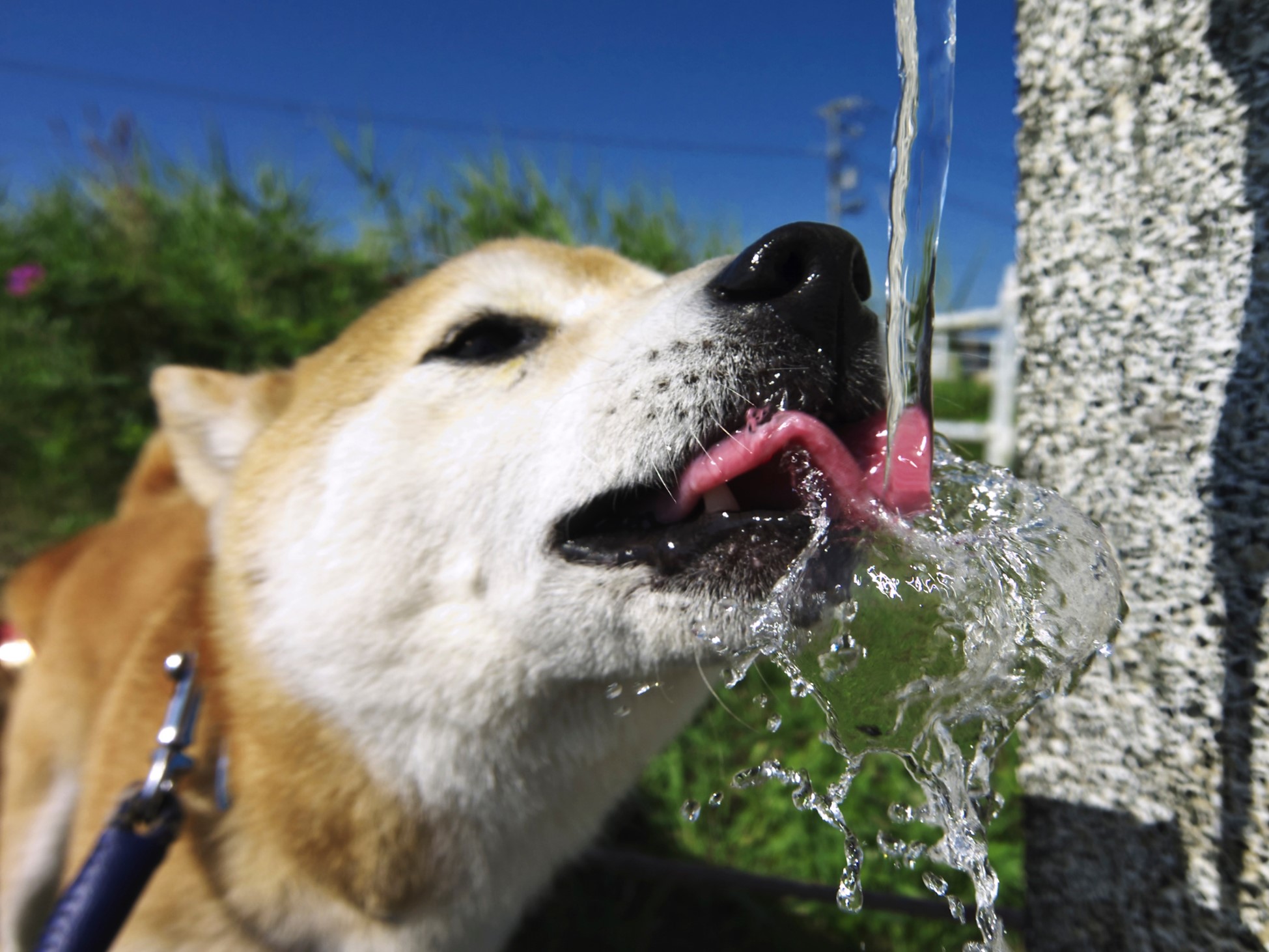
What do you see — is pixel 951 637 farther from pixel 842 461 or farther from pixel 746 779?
pixel 746 779

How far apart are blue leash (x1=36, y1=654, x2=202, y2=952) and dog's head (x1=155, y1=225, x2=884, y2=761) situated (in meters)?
0.23

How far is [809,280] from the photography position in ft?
3.77

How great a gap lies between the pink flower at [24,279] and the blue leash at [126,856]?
364 cm

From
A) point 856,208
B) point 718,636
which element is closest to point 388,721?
point 718,636

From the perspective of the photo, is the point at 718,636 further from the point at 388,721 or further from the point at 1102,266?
the point at 1102,266

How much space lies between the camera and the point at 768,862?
7.79 ft

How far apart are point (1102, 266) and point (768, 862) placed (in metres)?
1.87

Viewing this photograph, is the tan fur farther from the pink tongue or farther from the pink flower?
the pink flower

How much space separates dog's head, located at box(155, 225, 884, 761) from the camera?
1.13 metres

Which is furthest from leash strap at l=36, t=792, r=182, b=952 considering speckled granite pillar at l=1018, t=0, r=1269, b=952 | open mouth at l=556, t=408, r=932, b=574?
speckled granite pillar at l=1018, t=0, r=1269, b=952

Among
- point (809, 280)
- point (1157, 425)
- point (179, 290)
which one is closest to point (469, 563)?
point (809, 280)

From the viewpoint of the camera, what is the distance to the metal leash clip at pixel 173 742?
139cm

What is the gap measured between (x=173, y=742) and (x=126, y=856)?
7.5 inches

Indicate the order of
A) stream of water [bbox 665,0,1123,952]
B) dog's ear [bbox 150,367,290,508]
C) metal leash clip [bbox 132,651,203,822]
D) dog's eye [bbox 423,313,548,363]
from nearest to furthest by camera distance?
stream of water [bbox 665,0,1123,952], metal leash clip [bbox 132,651,203,822], dog's eye [bbox 423,313,548,363], dog's ear [bbox 150,367,290,508]
